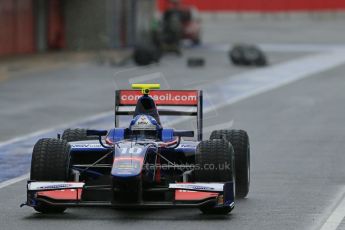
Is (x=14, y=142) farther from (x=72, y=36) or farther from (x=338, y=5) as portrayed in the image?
(x=338, y=5)

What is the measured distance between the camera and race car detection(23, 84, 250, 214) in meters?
12.1

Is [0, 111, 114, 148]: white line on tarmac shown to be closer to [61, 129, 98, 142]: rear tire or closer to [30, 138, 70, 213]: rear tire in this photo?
[61, 129, 98, 142]: rear tire

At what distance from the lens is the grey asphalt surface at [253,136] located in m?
12.2

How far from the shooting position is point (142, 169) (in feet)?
40.1

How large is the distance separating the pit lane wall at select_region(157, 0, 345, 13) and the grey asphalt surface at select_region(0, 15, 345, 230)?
36.2 m

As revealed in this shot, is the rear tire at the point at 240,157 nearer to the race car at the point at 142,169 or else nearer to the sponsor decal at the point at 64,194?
Result: the race car at the point at 142,169

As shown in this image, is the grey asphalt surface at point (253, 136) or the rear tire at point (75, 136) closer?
the grey asphalt surface at point (253, 136)

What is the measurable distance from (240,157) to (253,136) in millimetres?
8318

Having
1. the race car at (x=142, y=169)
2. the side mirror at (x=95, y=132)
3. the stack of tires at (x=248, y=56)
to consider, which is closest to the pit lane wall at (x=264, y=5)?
the stack of tires at (x=248, y=56)

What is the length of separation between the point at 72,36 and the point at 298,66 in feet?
37.7

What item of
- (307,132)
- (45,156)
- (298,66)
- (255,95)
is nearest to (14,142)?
(307,132)

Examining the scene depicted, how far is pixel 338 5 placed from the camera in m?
84.2

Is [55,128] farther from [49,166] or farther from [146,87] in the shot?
[49,166]

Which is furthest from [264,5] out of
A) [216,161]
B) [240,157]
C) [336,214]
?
[216,161]
